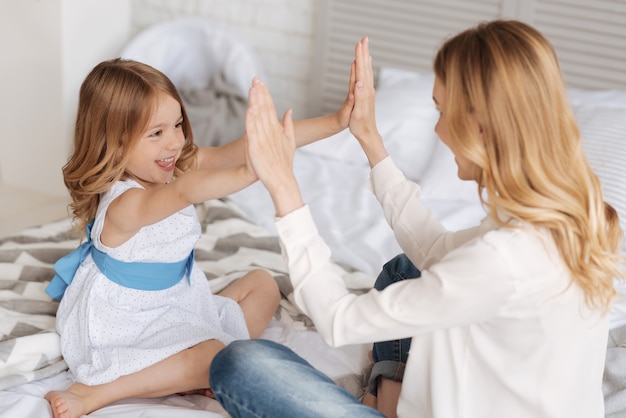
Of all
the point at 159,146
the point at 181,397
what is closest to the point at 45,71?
the point at 159,146

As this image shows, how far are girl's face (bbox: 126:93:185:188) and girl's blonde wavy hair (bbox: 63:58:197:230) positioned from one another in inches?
0.6

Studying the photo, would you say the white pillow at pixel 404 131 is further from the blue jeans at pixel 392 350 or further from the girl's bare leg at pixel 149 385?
the girl's bare leg at pixel 149 385

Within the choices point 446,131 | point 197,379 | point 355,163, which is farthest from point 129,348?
point 355,163

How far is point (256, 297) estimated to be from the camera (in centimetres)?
186

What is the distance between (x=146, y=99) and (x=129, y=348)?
0.47m

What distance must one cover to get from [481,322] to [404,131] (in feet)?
5.18

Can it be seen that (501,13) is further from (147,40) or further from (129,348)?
(129,348)

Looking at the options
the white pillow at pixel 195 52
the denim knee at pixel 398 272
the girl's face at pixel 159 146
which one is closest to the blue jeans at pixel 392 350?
the denim knee at pixel 398 272

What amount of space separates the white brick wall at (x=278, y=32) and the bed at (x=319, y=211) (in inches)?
4.1

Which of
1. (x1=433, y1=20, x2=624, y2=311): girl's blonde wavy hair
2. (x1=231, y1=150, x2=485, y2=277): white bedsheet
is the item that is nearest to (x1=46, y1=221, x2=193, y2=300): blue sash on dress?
(x1=231, y1=150, x2=485, y2=277): white bedsheet

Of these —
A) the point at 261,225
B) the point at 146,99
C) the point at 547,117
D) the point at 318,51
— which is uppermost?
the point at 547,117

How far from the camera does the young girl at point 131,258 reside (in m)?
1.55

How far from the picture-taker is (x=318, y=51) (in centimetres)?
327

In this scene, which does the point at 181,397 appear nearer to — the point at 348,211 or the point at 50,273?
the point at 50,273
